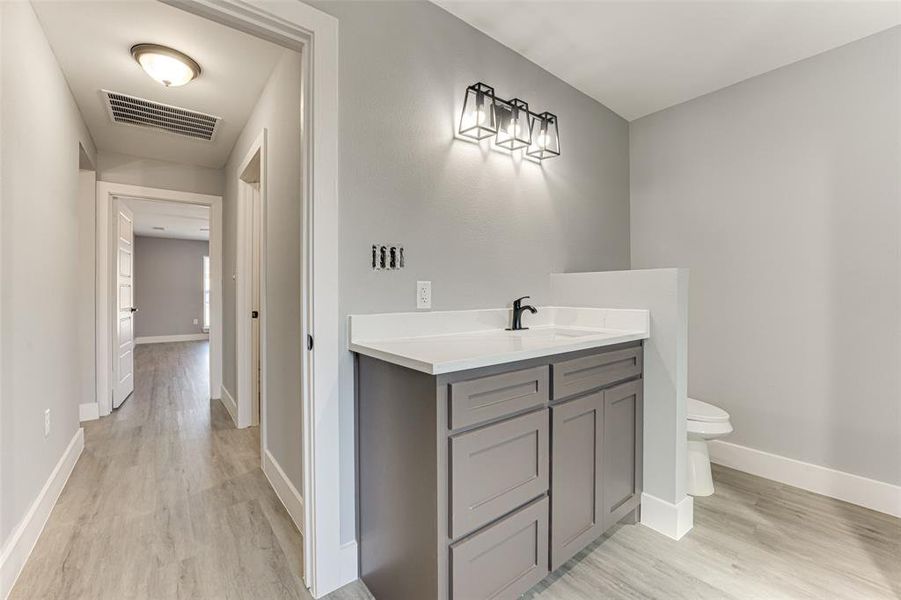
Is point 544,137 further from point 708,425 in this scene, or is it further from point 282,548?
point 282,548

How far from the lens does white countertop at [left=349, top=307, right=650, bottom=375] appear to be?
4.27 ft

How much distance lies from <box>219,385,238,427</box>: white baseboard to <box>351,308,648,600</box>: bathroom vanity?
7.57 ft

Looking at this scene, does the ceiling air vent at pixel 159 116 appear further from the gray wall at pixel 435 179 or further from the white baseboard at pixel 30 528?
the white baseboard at pixel 30 528

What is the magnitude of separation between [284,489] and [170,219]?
6101 mm

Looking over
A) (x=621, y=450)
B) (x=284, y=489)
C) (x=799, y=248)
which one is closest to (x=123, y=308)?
(x=284, y=489)

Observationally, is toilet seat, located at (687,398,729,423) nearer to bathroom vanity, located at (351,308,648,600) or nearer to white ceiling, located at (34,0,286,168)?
bathroom vanity, located at (351,308,648,600)

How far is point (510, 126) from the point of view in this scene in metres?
2.15

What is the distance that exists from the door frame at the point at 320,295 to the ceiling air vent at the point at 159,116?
1777 millimetres

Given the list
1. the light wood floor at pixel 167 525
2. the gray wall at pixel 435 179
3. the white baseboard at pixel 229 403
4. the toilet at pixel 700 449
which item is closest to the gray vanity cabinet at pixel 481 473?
the gray wall at pixel 435 179

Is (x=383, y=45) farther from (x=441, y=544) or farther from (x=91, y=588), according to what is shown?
(x=91, y=588)

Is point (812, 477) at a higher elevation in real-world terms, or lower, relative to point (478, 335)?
lower

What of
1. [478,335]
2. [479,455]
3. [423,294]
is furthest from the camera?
[478,335]

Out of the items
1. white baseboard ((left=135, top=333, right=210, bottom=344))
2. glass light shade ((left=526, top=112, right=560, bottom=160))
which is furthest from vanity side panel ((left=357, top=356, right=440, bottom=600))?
white baseboard ((left=135, top=333, right=210, bottom=344))

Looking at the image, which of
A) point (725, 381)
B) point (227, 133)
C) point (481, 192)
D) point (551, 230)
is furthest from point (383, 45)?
point (725, 381)
